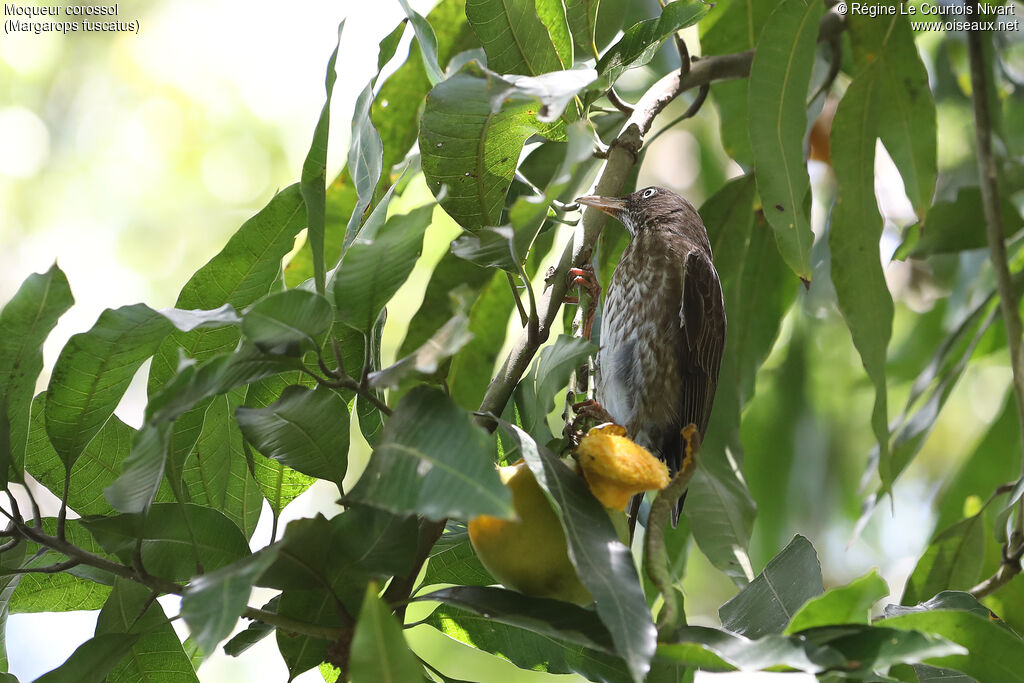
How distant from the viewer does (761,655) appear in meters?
0.89

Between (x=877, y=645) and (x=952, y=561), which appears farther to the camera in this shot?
(x=952, y=561)

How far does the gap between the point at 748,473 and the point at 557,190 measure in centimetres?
253

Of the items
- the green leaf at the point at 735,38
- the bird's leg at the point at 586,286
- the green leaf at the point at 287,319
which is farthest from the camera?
the green leaf at the point at 735,38

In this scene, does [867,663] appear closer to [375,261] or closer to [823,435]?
[375,261]

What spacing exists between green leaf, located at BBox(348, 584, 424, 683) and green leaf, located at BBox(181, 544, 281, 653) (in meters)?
0.11

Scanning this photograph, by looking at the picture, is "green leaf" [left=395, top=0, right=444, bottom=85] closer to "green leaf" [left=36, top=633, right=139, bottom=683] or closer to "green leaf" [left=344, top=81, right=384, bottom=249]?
"green leaf" [left=344, top=81, right=384, bottom=249]

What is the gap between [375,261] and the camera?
1.00 metres

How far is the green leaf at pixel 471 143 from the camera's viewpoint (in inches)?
44.8

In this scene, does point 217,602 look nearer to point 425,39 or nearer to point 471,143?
point 471,143

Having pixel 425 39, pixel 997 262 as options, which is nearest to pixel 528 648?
pixel 425 39

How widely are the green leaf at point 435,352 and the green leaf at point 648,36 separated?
66cm

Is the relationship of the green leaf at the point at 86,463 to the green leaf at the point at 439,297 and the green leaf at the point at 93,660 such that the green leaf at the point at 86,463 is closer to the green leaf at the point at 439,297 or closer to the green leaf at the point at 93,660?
the green leaf at the point at 93,660

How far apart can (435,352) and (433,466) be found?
0.34 ft

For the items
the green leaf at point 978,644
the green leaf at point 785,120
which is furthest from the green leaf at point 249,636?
the green leaf at point 785,120
